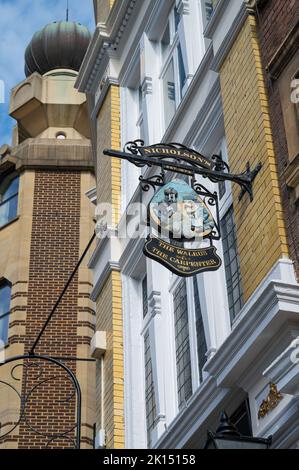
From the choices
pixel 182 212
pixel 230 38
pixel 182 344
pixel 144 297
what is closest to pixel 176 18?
pixel 230 38

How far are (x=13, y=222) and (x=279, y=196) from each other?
1640cm

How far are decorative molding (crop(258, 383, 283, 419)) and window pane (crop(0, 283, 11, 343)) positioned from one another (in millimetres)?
15078

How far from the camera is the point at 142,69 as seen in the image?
1769 cm

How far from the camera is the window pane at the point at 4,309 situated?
1005 inches

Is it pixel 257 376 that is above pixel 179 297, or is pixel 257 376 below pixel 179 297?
below

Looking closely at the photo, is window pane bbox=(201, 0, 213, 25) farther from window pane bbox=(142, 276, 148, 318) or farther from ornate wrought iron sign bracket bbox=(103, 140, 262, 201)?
ornate wrought iron sign bracket bbox=(103, 140, 262, 201)

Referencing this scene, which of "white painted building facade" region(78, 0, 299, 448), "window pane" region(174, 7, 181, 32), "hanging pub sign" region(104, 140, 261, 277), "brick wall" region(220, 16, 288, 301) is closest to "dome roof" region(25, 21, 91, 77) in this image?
"white painted building facade" region(78, 0, 299, 448)

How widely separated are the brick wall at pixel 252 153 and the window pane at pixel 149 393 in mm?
3544

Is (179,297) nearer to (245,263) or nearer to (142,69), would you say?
(245,263)

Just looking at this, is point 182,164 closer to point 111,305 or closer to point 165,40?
point 111,305

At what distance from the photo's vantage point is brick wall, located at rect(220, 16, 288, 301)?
37.5 ft
